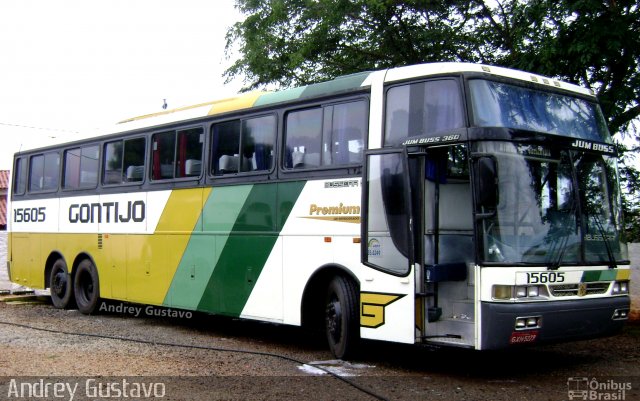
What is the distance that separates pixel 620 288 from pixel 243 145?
5.51 meters

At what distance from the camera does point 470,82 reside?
339 inches

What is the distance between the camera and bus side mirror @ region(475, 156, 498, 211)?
8.09 m

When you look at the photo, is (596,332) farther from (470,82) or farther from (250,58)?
(250,58)

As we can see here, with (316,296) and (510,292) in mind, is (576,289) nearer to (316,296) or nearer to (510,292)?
(510,292)

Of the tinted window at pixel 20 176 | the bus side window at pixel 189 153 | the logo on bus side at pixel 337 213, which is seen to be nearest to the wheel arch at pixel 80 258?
the tinted window at pixel 20 176

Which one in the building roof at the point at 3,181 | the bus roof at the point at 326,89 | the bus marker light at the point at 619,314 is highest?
the building roof at the point at 3,181

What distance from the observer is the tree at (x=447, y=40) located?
38.2ft

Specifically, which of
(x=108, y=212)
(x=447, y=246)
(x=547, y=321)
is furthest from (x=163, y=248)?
(x=547, y=321)

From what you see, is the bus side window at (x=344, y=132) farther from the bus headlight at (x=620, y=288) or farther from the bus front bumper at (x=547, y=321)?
the bus headlight at (x=620, y=288)

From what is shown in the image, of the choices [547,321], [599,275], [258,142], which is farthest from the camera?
[258,142]

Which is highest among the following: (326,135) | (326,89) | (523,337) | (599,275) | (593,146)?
(326,89)

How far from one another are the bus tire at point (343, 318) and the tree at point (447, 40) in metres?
4.91

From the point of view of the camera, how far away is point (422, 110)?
29.4 ft

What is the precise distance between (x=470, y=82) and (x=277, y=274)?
3892mm
